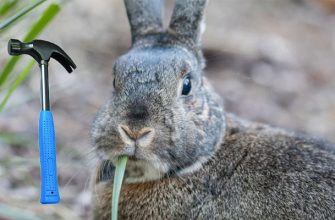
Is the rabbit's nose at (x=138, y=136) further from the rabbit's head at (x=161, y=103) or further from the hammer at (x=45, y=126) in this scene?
the hammer at (x=45, y=126)

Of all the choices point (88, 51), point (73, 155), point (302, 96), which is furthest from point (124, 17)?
point (73, 155)

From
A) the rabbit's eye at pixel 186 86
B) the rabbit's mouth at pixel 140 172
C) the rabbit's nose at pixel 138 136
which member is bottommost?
the rabbit's mouth at pixel 140 172

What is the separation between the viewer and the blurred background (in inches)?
256

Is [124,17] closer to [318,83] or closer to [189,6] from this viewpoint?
[318,83]

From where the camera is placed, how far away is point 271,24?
10180mm

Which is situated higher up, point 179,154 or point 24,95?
point 179,154

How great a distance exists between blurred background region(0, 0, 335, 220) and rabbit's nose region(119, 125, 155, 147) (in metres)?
1.62

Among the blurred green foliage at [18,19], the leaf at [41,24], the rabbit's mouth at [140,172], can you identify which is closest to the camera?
the blurred green foliage at [18,19]

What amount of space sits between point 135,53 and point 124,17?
16.0ft

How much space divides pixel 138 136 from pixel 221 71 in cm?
484

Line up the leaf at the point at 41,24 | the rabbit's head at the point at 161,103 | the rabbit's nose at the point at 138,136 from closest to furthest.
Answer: the leaf at the point at 41,24
the rabbit's nose at the point at 138,136
the rabbit's head at the point at 161,103

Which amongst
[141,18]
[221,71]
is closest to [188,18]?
[141,18]

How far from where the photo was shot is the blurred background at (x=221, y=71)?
649cm

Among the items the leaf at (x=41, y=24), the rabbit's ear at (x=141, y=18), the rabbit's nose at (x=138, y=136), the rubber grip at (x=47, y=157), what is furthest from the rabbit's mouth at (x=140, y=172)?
the rabbit's ear at (x=141, y=18)
